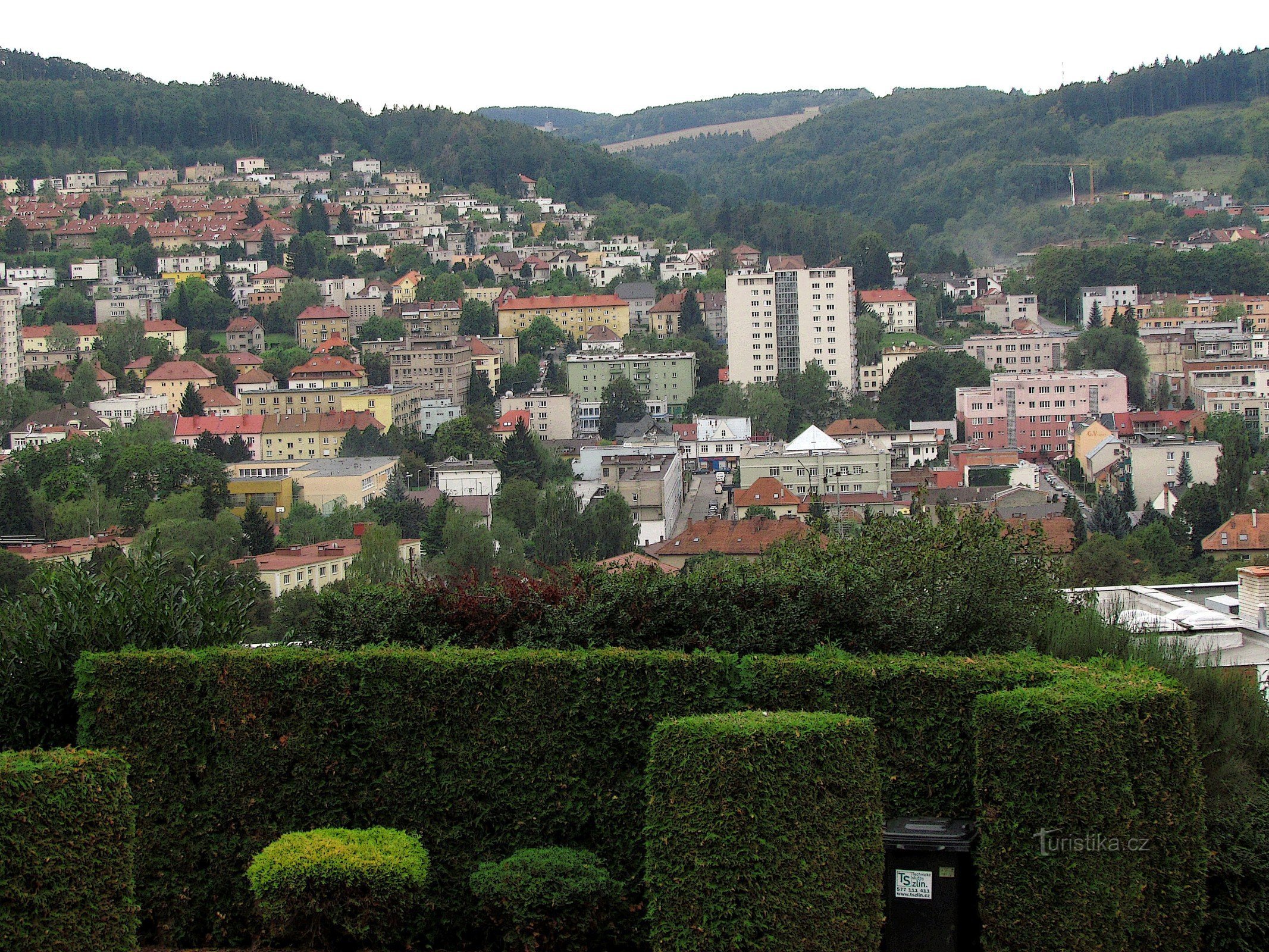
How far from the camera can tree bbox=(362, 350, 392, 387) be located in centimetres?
7329

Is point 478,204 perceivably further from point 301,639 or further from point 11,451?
point 301,639

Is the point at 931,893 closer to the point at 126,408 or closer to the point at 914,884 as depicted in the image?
the point at 914,884

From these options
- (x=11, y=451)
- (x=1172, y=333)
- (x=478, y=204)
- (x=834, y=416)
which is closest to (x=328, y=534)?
(x=11, y=451)

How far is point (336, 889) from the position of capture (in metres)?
6.23

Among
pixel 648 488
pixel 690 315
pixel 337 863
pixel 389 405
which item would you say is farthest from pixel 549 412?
pixel 337 863

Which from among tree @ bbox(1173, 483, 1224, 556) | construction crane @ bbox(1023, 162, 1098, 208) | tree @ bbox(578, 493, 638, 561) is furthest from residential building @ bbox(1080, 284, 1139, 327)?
tree @ bbox(578, 493, 638, 561)

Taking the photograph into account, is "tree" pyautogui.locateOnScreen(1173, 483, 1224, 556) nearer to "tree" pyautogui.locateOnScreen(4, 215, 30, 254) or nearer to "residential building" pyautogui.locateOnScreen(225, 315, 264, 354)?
"residential building" pyautogui.locateOnScreen(225, 315, 264, 354)

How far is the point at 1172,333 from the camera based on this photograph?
245 feet

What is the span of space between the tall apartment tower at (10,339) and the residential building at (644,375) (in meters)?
31.6

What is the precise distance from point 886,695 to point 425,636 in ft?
7.31

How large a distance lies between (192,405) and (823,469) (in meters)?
34.1

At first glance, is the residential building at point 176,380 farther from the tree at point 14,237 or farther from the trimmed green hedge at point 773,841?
the trimmed green hedge at point 773,841

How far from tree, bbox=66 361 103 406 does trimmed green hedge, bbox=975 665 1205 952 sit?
68.7 metres

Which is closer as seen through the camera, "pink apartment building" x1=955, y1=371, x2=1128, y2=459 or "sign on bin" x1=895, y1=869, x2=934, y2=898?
"sign on bin" x1=895, y1=869, x2=934, y2=898
